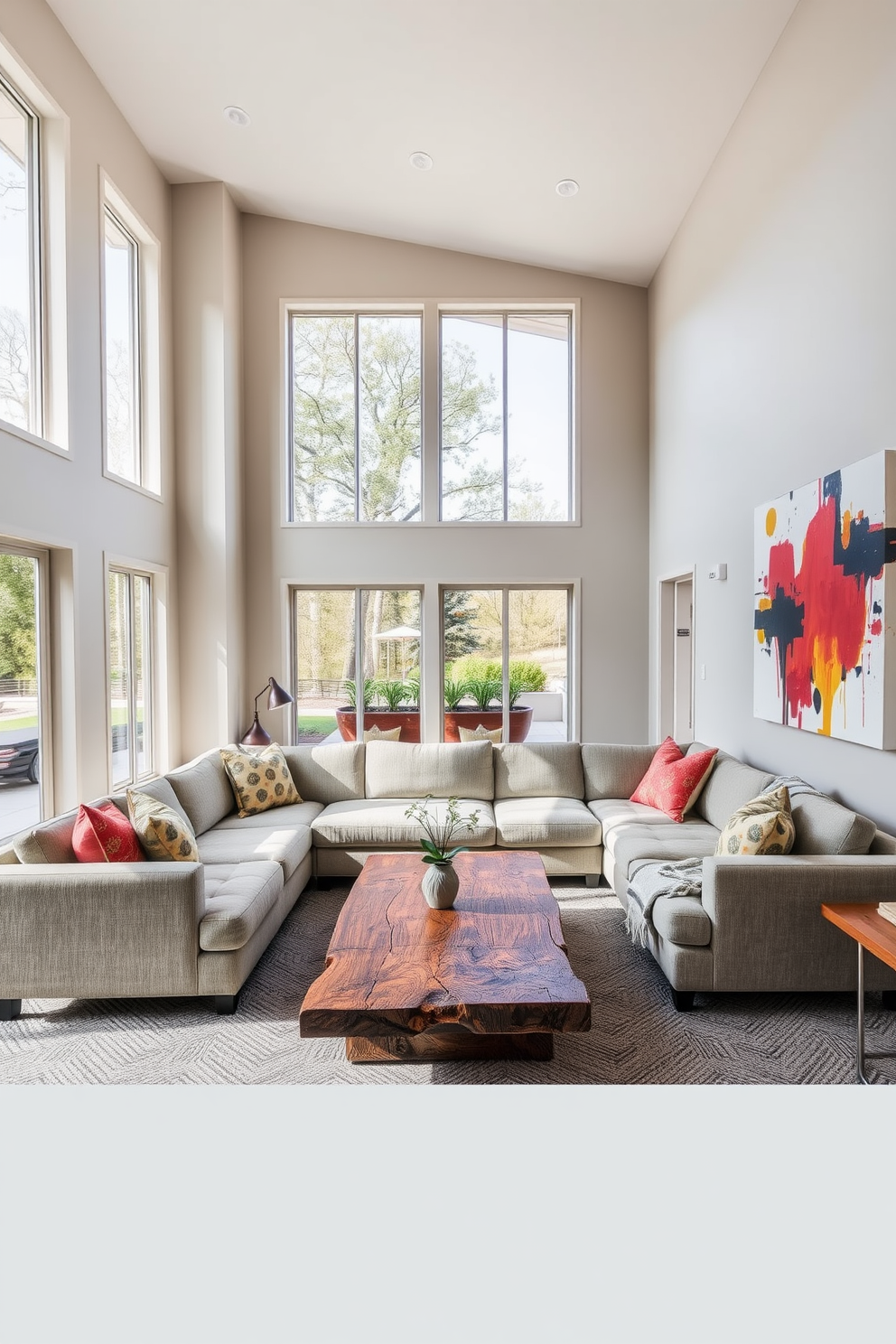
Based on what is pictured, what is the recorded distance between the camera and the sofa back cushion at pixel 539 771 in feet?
15.6

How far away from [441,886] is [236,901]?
76 centimetres

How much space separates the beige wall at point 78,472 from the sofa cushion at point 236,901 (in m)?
1.22

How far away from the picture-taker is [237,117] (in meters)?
4.54

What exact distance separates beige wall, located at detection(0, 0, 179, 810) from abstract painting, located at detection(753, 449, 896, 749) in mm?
3376

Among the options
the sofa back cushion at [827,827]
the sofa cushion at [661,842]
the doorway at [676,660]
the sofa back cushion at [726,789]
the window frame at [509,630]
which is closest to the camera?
the sofa back cushion at [827,827]

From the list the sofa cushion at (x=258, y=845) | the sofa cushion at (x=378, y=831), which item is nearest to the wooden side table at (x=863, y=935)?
the sofa cushion at (x=378, y=831)

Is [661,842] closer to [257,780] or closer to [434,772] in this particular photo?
[434,772]

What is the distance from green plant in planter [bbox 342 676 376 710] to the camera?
6.07m

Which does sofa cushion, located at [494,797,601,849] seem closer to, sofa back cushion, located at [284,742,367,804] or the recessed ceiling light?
sofa back cushion, located at [284,742,367,804]

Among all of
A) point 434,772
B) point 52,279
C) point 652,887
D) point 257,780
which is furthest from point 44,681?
point 652,887

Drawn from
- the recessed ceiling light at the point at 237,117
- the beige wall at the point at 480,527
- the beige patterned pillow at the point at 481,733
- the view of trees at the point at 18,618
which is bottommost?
the beige patterned pillow at the point at 481,733

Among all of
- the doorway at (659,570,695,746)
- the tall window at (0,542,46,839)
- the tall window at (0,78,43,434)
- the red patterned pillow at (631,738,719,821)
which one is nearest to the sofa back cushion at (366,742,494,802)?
the red patterned pillow at (631,738,719,821)

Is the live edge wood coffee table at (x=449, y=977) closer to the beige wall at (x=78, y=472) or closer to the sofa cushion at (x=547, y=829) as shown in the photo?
the sofa cushion at (x=547, y=829)

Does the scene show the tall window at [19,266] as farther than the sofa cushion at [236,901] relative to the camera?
Yes
